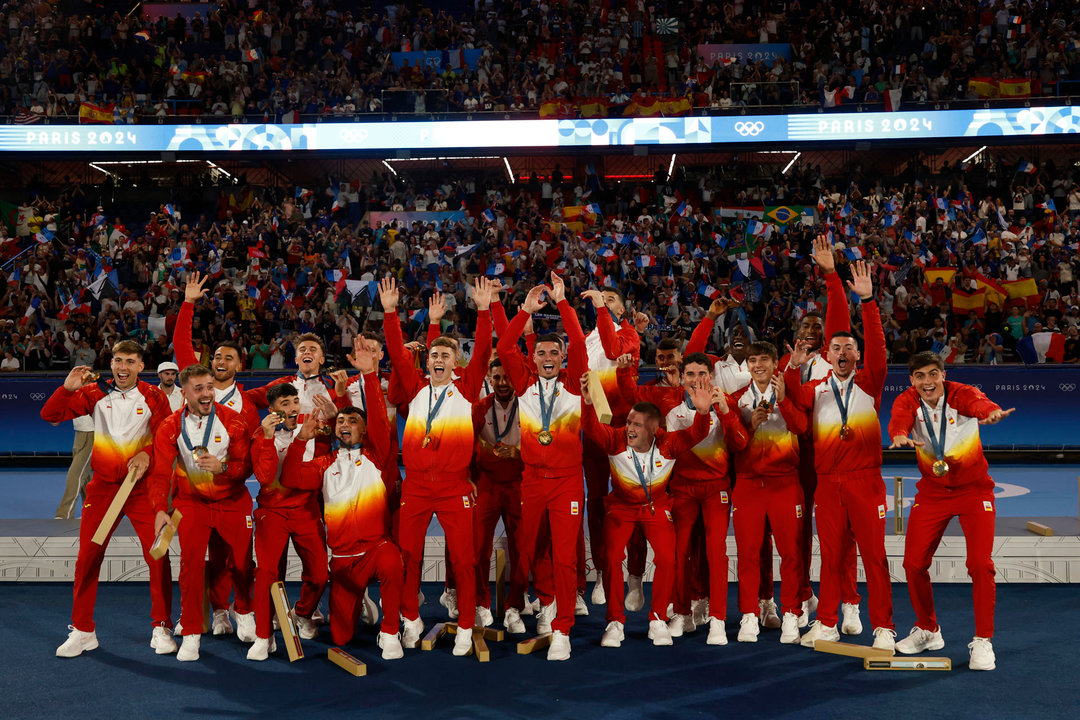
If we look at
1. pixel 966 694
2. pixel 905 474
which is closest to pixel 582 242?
pixel 905 474

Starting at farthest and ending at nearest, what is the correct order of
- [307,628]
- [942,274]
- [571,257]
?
[571,257] → [942,274] → [307,628]

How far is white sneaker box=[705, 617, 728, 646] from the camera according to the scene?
23.3 ft

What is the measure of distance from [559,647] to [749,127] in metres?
18.1

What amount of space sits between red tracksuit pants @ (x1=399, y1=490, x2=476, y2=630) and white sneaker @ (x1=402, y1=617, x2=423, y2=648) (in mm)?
103

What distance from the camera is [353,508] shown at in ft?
23.5

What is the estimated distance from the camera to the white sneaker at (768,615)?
752 centimetres

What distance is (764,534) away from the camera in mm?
7426

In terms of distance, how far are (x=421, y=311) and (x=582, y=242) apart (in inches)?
182

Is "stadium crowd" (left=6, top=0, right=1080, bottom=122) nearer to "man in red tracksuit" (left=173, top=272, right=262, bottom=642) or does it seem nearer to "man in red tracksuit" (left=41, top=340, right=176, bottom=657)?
"man in red tracksuit" (left=173, top=272, right=262, bottom=642)

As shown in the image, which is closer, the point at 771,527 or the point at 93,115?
the point at 771,527

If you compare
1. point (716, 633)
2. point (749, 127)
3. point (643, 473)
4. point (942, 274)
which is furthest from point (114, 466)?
point (749, 127)

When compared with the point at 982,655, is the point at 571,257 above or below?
above

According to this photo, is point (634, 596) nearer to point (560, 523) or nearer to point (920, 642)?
point (560, 523)

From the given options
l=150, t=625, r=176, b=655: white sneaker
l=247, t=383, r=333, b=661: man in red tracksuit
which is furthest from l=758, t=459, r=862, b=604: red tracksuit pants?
l=150, t=625, r=176, b=655: white sneaker
